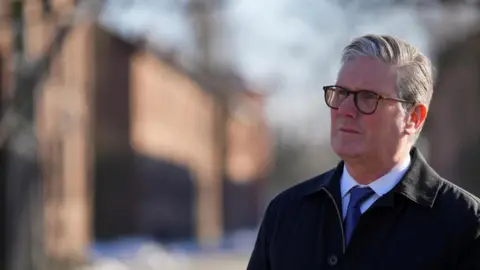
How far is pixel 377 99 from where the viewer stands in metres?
3.36

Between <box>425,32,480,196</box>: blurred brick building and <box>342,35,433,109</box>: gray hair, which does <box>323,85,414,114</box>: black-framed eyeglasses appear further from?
<box>425,32,480,196</box>: blurred brick building

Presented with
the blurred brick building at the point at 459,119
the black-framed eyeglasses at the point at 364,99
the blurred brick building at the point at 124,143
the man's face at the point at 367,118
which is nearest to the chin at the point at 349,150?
the man's face at the point at 367,118

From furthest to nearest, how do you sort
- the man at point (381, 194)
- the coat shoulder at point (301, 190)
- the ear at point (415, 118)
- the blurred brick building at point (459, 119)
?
the blurred brick building at point (459, 119), the coat shoulder at point (301, 190), the ear at point (415, 118), the man at point (381, 194)

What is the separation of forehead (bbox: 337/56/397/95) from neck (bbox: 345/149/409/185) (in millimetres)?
214

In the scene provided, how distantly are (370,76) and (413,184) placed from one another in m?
0.36

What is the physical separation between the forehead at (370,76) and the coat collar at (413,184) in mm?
264

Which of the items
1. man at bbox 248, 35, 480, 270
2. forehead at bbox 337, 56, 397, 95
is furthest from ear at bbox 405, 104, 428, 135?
forehead at bbox 337, 56, 397, 95

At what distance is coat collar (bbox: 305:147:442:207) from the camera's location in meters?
3.33

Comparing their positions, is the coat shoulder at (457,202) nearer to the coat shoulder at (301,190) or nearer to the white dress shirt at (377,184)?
the white dress shirt at (377,184)

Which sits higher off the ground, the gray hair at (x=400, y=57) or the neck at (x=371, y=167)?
the gray hair at (x=400, y=57)

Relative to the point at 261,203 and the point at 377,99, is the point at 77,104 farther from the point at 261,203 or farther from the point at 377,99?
the point at 261,203

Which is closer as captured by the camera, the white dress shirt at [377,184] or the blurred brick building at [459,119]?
the white dress shirt at [377,184]

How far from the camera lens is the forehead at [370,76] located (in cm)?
336

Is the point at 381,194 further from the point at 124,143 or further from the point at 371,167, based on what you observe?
the point at 124,143
